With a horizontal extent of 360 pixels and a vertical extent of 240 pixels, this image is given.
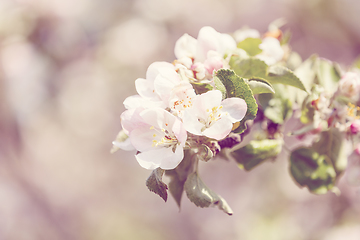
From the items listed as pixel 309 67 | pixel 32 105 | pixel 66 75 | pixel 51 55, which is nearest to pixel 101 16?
pixel 66 75

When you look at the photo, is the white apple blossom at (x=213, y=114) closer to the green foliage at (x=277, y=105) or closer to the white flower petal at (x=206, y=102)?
the white flower petal at (x=206, y=102)

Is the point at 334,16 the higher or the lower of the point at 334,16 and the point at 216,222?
the higher

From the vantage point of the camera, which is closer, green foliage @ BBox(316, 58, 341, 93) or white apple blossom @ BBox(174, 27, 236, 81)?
white apple blossom @ BBox(174, 27, 236, 81)

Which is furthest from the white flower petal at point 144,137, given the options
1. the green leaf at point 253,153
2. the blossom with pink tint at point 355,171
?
the blossom with pink tint at point 355,171

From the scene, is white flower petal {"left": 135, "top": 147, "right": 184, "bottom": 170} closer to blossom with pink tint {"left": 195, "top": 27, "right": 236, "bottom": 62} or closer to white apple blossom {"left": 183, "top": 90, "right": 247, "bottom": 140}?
white apple blossom {"left": 183, "top": 90, "right": 247, "bottom": 140}

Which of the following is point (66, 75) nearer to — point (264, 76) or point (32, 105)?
point (32, 105)

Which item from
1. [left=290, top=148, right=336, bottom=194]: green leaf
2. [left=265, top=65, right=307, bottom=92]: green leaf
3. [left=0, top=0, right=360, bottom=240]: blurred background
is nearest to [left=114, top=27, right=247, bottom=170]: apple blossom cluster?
[left=265, top=65, right=307, bottom=92]: green leaf

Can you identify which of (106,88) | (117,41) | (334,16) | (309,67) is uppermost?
(309,67)
